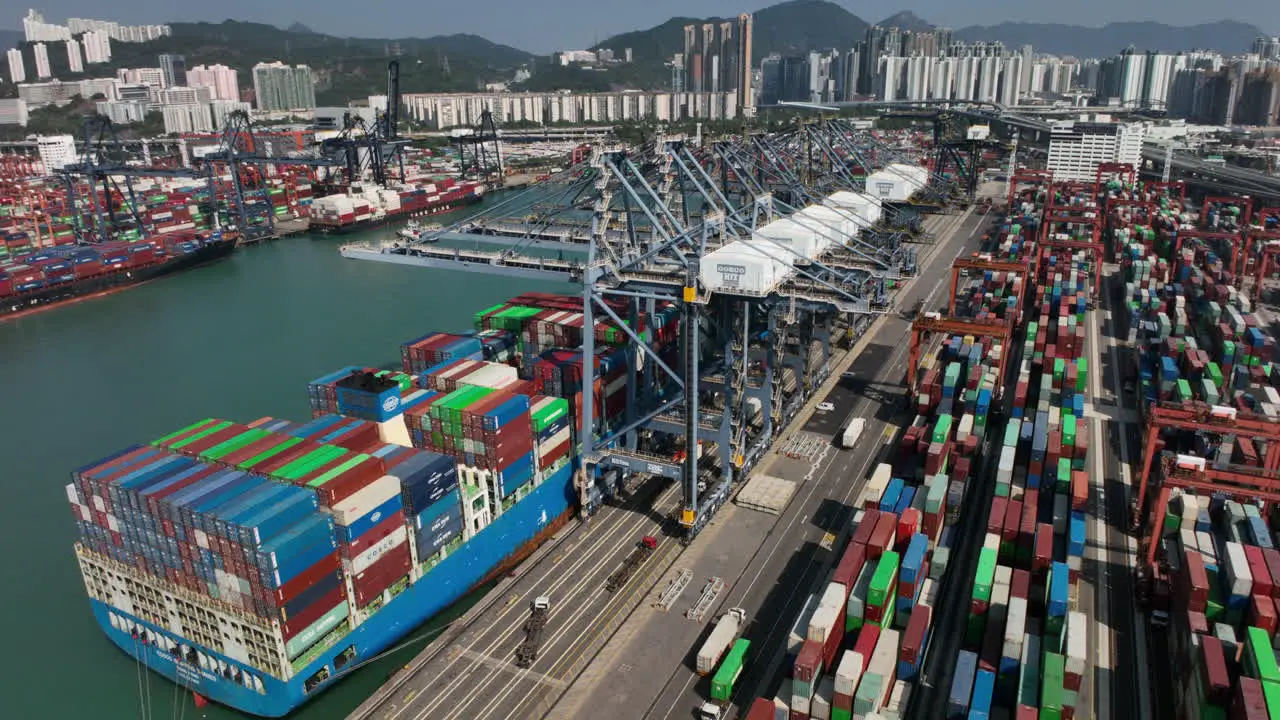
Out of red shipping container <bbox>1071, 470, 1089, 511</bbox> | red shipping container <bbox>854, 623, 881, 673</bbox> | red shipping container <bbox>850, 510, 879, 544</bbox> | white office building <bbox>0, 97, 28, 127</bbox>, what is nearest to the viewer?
red shipping container <bbox>854, 623, 881, 673</bbox>

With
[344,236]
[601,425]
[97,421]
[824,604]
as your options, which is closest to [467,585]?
[601,425]

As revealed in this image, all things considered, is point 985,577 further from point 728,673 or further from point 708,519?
point 708,519

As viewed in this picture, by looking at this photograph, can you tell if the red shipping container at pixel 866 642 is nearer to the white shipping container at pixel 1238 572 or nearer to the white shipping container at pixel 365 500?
the white shipping container at pixel 1238 572

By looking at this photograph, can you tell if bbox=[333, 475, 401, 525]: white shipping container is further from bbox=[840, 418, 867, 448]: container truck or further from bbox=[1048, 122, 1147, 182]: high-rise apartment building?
bbox=[1048, 122, 1147, 182]: high-rise apartment building

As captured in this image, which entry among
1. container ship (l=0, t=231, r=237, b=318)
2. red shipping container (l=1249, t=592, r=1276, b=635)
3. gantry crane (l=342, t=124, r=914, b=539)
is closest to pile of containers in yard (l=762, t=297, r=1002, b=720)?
gantry crane (l=342, t=124, r=914, b=539)

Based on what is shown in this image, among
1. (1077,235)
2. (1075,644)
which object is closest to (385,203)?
(1077,235)

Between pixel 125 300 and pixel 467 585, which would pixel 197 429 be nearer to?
pixel 467 585
